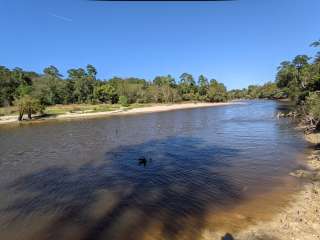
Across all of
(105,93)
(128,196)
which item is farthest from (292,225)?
(105,93)

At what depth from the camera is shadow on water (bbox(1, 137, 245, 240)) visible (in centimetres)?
786

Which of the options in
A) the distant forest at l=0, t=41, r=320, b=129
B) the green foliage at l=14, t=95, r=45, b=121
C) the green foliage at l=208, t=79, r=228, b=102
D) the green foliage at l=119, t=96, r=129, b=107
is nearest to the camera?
the green foliage at l=14, t=95, r=45, b=121

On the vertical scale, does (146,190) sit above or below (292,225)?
below

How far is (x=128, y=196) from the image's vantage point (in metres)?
10.4

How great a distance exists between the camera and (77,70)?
102 m

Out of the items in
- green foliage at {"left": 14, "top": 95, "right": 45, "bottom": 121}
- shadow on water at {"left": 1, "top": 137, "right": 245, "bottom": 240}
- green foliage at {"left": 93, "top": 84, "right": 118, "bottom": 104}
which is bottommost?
shadow on water at {"left": 1, "top": 137, "right": 245, "bottom": 240}

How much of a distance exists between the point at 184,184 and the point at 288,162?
6.73 m

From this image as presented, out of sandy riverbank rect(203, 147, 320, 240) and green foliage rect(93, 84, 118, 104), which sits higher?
green foliage rect(93, 84, 118, 104)

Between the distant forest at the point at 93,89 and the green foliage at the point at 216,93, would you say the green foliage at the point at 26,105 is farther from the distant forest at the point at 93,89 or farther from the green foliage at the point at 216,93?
the green foliage at the point at 216,93

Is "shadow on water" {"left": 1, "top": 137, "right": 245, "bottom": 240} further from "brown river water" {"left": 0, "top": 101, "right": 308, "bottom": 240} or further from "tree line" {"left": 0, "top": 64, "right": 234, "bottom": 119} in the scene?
"tree line" {"left": 0, "top": 64, "right": 234, "bottom": 119}

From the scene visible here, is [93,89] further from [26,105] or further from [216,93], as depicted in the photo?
[216,93]

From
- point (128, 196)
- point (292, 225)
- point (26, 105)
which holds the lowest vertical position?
point (128, 196)

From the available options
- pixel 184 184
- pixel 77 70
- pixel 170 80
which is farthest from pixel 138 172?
pixel 170 80

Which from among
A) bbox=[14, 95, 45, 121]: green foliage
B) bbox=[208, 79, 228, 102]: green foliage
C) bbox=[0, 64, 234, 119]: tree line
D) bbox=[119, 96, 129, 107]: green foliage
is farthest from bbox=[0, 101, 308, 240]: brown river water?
bbox=[208, 79, 228, 102]: green foliage
